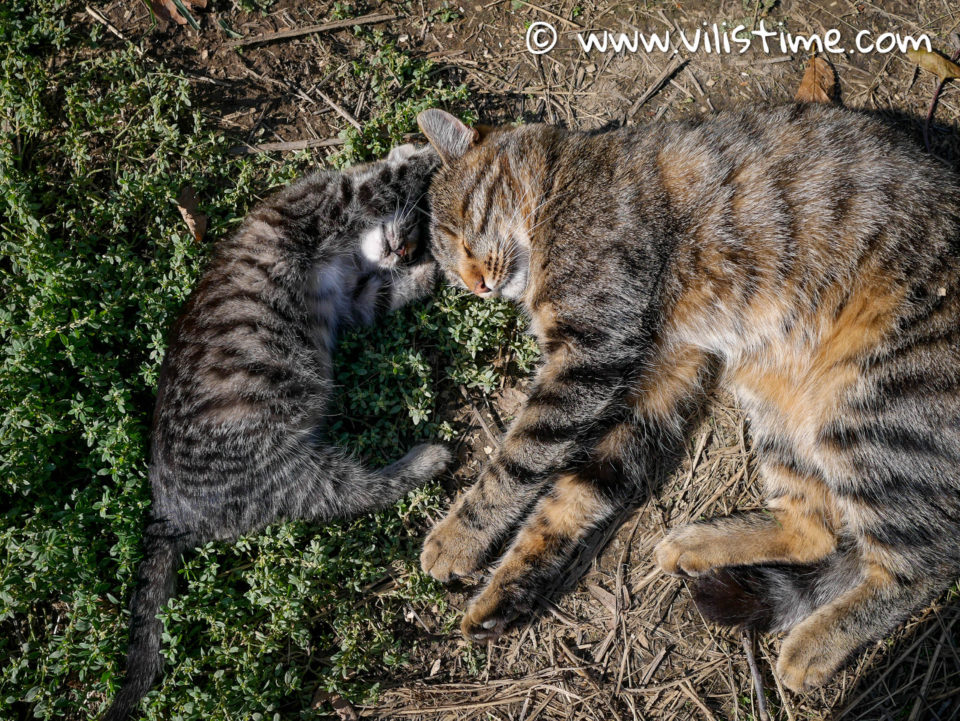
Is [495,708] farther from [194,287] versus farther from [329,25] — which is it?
[329,25]

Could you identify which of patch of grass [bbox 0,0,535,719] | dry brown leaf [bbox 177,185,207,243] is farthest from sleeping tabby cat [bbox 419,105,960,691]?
dry brown leaf [bbox 177,185,207,243]

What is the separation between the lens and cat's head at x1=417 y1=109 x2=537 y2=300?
3.44 meters

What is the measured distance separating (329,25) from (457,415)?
2493mm

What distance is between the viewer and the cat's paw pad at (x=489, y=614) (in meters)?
3.24

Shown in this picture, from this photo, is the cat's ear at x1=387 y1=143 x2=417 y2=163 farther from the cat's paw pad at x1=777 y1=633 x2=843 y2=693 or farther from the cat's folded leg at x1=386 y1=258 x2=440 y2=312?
the cat's paw pad at x1=777 y1=633 x2=843 y2=693

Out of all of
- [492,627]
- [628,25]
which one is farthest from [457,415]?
[628,25]

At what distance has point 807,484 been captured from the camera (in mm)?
3297

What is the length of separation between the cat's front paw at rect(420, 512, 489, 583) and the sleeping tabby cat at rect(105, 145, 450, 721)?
1.12 feet

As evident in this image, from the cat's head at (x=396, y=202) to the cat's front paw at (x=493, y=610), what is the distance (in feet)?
6.06

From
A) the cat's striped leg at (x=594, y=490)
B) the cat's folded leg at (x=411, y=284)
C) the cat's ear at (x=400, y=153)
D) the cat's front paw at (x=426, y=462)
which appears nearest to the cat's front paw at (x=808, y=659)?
→ the cat's striped leg at (x=594, y=490)

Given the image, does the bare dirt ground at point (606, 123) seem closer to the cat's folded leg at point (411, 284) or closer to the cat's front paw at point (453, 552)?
the cat's front paw at point (453, 552)

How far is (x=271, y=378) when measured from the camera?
3.32 m

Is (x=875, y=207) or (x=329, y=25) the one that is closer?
(x=875, y=207)

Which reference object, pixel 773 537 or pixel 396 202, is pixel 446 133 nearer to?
pixel 396 202
